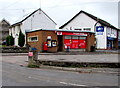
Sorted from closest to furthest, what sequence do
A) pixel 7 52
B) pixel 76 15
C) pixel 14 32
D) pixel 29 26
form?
pixel 7 52
pixel 29 26
pixel 14 32
pixel 76 15

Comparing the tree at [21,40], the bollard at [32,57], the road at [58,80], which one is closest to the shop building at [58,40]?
the tree at [21,40]

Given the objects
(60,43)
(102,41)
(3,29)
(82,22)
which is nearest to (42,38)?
(60,43)

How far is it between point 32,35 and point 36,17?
13950mm

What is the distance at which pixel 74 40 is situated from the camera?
3064 centimetres

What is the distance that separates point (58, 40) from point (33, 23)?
49.0 ft

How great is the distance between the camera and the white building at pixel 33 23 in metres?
40.8

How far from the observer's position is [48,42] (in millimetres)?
28125

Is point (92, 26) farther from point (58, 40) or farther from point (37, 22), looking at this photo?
point (58, 40)

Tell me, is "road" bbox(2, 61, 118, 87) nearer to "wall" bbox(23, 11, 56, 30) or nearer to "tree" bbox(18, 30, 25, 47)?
"tree" bbox(18, 30, 25, 47)

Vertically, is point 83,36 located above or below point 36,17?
below

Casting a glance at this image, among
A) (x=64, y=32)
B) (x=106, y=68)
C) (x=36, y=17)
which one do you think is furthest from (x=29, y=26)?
(x=106, y=68)

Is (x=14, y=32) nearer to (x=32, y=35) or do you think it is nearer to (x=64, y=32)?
(x=32, y=35)

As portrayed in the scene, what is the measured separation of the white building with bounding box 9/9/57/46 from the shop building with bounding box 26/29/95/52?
9358mm

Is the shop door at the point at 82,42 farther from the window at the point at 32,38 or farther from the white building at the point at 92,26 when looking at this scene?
the white building at the point at 92,26
